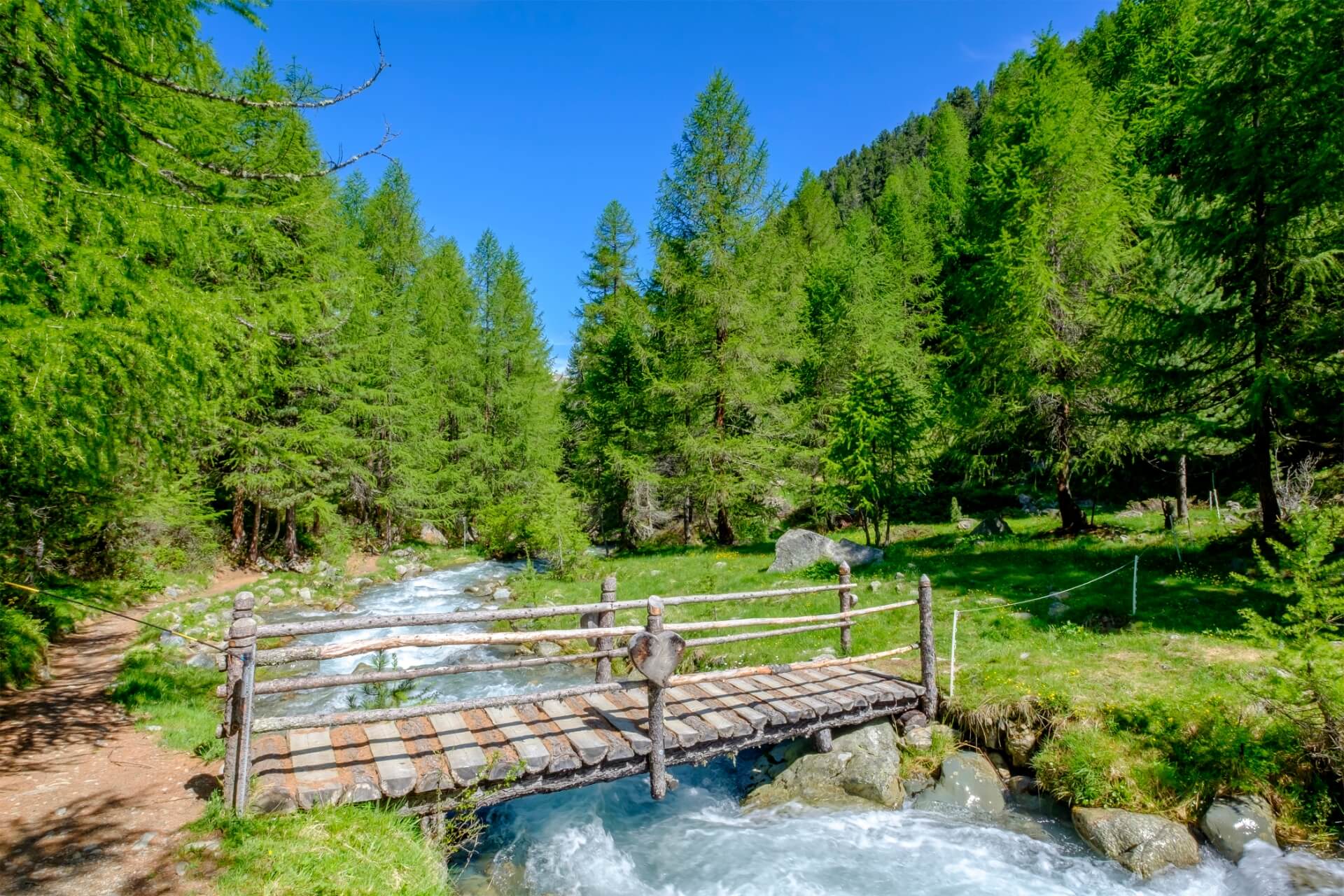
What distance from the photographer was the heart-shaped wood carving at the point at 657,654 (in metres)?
6.39

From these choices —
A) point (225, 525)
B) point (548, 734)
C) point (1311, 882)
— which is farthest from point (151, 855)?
point (225, 525)

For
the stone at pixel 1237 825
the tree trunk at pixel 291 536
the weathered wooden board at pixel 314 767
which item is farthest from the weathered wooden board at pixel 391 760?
the tree trunk at pixel 291 536

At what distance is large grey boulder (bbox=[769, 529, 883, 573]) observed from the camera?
16.6 meters

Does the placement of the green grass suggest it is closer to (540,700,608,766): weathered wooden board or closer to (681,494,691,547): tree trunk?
(540,700,608,766): weathered wooden board

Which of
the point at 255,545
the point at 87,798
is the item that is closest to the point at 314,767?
the point at 87,798

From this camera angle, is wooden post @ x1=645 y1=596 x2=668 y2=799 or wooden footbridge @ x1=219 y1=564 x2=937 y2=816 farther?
wooden post @ x1=645 y1=596 x2=668 y2=799

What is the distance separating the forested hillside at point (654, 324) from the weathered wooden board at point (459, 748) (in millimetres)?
4476

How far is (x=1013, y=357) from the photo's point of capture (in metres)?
16.6

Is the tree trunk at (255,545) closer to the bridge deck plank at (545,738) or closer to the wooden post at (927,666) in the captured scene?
the bridge deck plank at (545,738)

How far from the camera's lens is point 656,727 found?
660 centimetres

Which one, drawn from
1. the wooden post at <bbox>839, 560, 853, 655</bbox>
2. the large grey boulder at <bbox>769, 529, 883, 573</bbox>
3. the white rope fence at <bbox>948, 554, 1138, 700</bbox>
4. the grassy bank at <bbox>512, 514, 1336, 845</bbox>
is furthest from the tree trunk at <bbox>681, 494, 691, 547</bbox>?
the wooden post at <bbox>839, 560, 853, 655</bbox>

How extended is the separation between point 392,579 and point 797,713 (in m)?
18.7

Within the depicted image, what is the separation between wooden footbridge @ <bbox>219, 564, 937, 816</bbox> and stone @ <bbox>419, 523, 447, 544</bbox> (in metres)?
25.0

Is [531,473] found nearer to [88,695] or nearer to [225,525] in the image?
[225,525]
